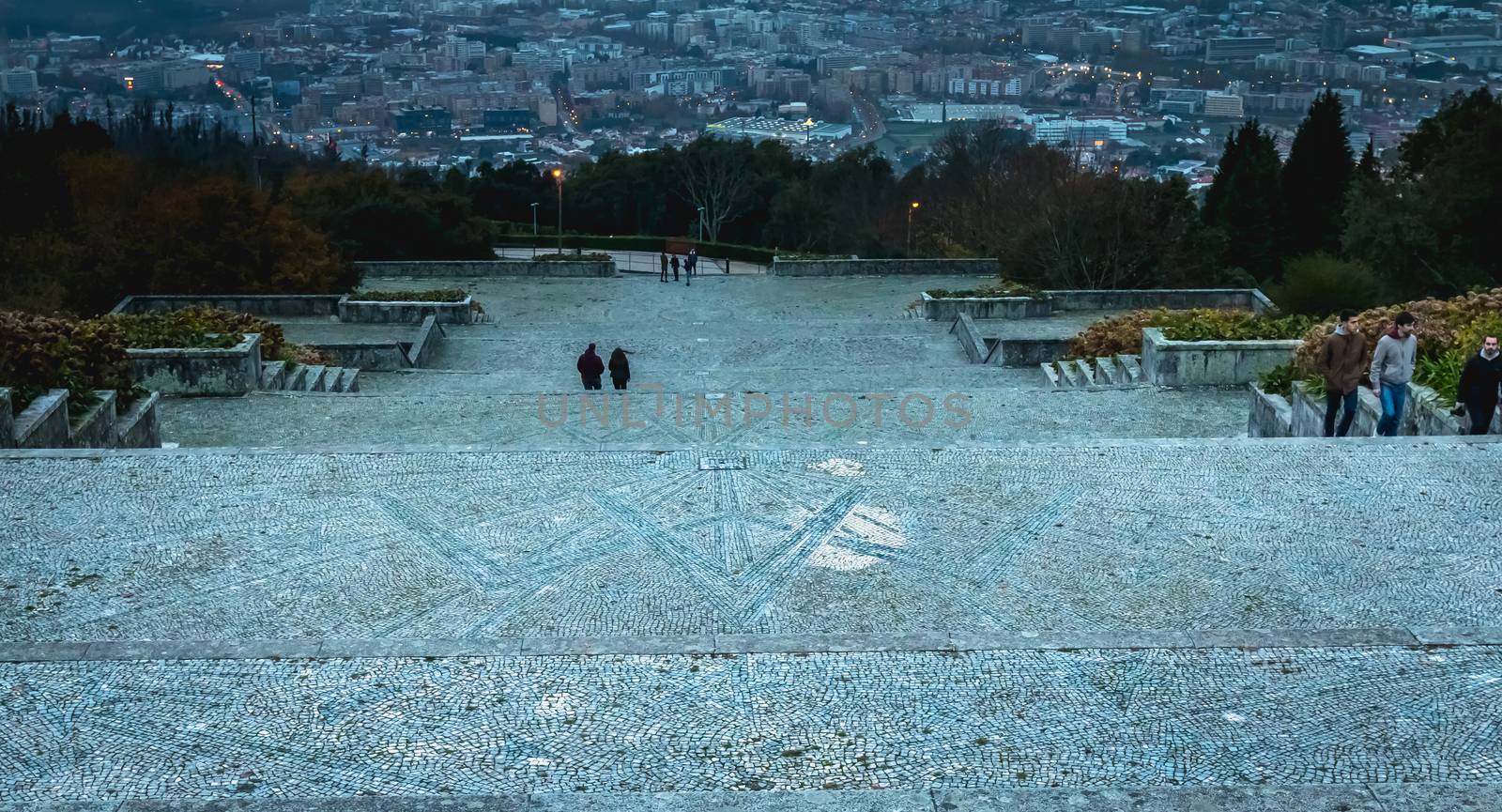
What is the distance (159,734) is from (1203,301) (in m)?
21.4

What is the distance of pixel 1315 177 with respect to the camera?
42906 millimetres

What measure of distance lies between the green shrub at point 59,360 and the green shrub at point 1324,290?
1464 centimetres

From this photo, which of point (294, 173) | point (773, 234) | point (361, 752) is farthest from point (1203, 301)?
point (294, 173)

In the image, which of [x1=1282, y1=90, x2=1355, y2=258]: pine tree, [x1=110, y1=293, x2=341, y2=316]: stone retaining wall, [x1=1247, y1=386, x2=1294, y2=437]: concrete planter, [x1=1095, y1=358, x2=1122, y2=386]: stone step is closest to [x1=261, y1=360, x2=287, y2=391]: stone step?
[x1=110, y1=293, x2=341, y2=316]: stone retaining wall

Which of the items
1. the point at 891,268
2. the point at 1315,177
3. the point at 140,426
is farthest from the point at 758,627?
the point at 1315,177

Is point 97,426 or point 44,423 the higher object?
point 44,423

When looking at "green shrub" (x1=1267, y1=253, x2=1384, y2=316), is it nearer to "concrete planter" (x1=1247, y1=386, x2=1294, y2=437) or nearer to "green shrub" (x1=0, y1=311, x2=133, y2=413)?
"concrete planter" (x1=1247, y1=386, x2=1294, y2=437)

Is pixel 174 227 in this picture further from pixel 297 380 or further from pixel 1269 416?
pixel 1269 416

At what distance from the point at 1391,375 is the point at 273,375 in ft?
37.5

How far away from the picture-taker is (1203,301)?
25.1m

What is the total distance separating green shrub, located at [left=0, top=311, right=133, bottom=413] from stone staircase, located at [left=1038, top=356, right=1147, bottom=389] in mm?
9398

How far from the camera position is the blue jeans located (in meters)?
11.0

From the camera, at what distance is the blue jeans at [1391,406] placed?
1098cm

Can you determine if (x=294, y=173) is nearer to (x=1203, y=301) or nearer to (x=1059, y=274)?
(x=1059, y=274)
